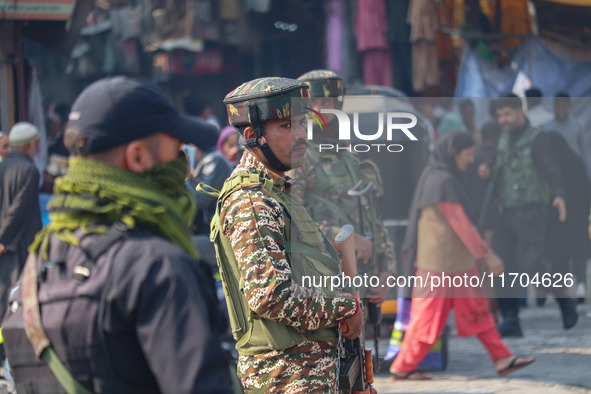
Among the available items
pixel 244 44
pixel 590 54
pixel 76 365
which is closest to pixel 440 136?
pixel 76 365

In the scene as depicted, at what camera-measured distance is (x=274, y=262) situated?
2518mm

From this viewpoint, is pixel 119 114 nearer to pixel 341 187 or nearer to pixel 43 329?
pixel 43 329

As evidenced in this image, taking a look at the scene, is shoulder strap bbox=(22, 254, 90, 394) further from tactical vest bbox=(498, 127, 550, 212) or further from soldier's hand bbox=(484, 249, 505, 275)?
tactical vest bbox=(498, 127, 550, 212)

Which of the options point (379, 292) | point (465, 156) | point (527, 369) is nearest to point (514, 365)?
point (527, 369)

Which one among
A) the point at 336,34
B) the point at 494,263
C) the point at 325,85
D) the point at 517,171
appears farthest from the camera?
the point at 336,34

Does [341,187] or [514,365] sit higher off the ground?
[341,187]

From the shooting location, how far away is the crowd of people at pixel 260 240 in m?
1.70

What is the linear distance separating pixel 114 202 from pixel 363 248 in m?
2.45

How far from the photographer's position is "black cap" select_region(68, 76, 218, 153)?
5.88 feet

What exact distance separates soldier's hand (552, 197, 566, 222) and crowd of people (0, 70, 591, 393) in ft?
0.05

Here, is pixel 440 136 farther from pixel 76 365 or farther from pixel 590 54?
pixel 590 54

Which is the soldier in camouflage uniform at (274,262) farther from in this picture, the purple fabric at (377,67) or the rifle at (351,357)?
the purple fabric at (377,67)

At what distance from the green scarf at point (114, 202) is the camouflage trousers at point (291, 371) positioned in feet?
3.04

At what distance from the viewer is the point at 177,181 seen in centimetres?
188
